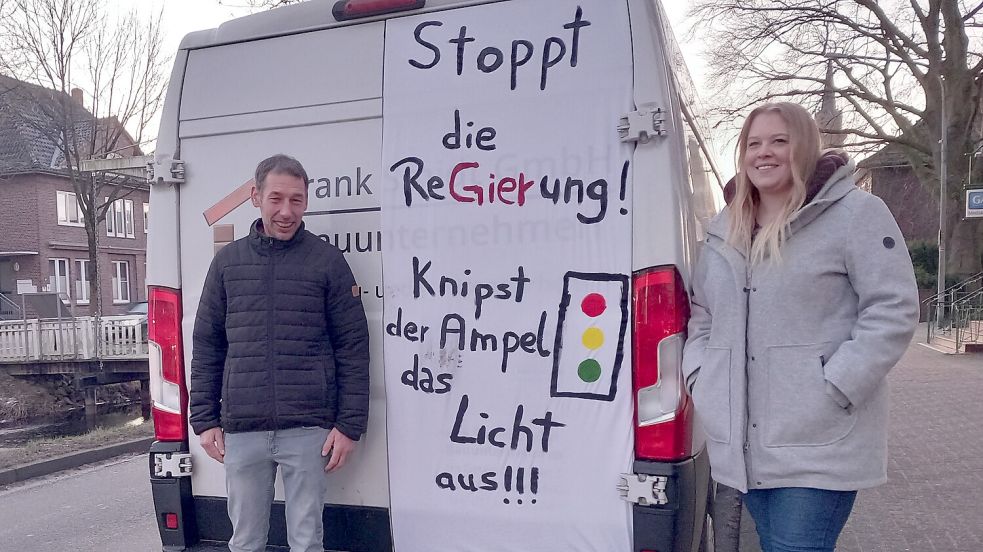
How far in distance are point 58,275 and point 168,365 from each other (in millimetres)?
32645

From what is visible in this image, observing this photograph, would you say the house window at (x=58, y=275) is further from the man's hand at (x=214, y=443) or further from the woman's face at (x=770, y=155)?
the woman's face at (x=770, y=155)

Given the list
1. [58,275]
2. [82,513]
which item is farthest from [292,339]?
[58,275]

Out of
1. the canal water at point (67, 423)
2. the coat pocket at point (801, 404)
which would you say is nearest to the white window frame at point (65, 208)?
the canal water at point (67, 423)

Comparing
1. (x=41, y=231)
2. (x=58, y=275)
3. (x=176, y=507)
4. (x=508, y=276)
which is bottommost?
(x=176, y=507)

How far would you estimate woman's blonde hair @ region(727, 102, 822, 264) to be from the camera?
2.29 meters

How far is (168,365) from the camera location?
3.12 meters

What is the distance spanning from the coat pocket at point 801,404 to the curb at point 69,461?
23.0ft

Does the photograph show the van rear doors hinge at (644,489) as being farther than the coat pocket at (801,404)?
Yes

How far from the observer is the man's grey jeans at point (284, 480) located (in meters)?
2.79

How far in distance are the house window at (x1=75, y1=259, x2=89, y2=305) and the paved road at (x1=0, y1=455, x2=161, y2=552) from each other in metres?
28.1

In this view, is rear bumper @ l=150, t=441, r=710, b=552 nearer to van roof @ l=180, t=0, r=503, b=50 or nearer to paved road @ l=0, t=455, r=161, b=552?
van roof @ l=180, t=0, r=503, b=50

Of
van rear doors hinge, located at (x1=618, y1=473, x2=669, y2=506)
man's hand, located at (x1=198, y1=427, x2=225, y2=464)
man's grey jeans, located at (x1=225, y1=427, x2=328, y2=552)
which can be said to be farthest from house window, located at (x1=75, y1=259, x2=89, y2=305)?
van rear doors hinge, located at (x1=618, y1=473, x2=669, y2=506)

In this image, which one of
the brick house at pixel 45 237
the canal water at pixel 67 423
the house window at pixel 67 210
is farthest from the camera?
the house window at pixel 67 210

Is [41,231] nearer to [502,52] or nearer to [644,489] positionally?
[502,52]
